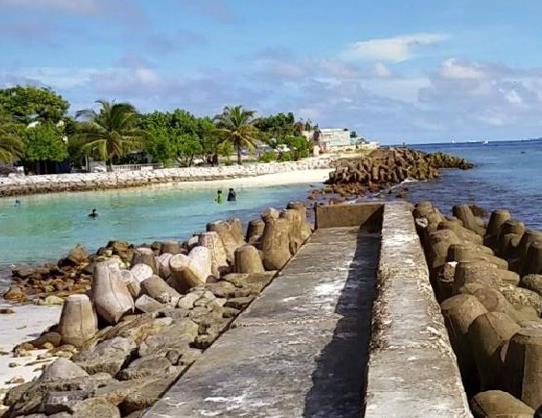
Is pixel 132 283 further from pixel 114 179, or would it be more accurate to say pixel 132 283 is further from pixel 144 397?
pixel 114 179

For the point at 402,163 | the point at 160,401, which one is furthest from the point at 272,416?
the point at 402,163

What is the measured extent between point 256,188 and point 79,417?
4526 cm

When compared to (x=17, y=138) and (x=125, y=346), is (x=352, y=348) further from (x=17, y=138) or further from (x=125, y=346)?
(x=17, y=138)

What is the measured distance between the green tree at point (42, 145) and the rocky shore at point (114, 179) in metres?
2.53

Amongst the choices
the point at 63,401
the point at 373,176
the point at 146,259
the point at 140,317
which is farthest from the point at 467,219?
the point at 373,176

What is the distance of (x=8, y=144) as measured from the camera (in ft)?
173

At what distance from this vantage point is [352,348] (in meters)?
5.06

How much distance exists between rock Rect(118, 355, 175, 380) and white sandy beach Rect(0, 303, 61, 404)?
2.17 metres

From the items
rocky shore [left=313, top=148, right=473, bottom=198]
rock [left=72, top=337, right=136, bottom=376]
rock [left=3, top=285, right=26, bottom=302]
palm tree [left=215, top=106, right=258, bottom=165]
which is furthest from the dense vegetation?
rock [left=72, top=337, right=136, bottom=376]

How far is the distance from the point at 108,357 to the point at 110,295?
3.29 metres

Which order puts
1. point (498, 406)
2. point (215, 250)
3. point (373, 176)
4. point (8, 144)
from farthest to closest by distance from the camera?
point (8, 144) → point (373, 176) → point (215, 250) → point (498, 406)

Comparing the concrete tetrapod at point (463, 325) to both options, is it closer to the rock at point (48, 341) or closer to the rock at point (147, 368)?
the rock at point (147, 368)

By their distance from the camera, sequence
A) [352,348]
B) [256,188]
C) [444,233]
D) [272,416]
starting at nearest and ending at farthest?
[272,416]
[352,348]
[444,233]
[256,188]

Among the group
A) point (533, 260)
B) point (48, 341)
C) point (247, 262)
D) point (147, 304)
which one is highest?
point (533, 260)
